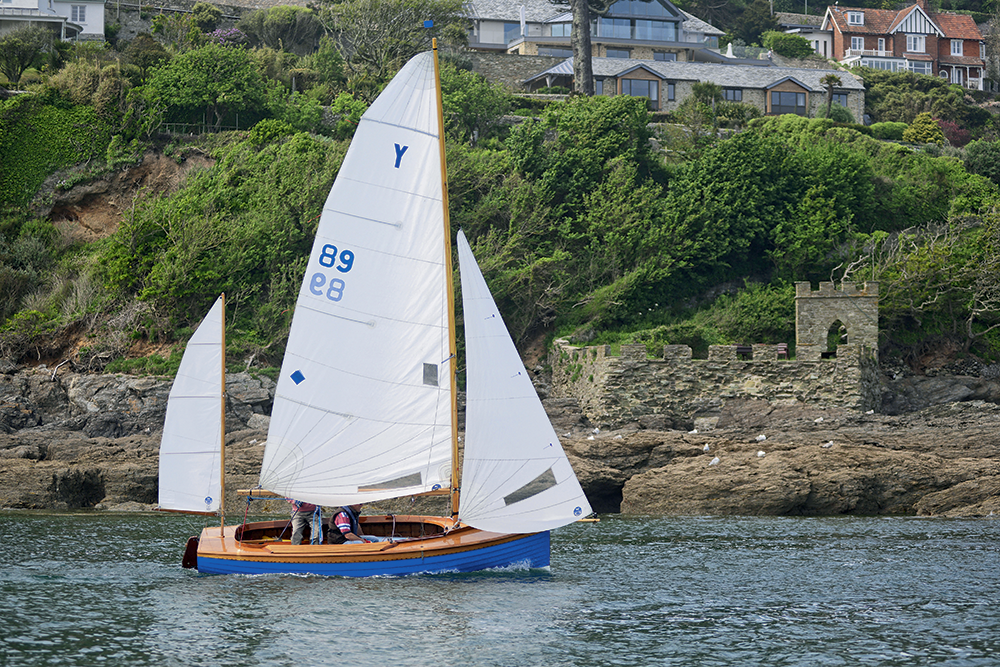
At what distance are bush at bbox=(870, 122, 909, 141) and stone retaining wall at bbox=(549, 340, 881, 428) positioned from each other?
3353 cm

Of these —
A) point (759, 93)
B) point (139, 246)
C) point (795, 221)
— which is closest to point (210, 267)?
point (139, 246)

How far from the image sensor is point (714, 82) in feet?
245

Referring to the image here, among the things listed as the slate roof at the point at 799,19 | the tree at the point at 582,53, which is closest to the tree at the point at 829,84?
the tree at the point at 582,53

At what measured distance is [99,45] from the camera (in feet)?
206

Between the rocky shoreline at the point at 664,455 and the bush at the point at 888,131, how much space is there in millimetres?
32708

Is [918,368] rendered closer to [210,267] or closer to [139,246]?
[210,267]

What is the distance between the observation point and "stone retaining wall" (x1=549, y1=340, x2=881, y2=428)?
42.0 metres

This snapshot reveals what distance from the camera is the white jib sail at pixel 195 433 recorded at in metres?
22.9

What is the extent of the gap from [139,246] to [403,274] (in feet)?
98.2

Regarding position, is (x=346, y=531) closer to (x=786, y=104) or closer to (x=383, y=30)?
(x=383, y=30)

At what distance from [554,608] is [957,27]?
323 feet

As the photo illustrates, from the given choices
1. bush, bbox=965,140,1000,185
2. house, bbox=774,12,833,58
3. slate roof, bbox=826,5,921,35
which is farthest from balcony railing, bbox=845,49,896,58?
bush, bbox=965,140,1000,185

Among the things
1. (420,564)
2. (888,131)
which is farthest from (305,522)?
(888,131)

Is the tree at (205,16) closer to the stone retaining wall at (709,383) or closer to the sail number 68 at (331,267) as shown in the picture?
the stone retaining wall at (709,383)
